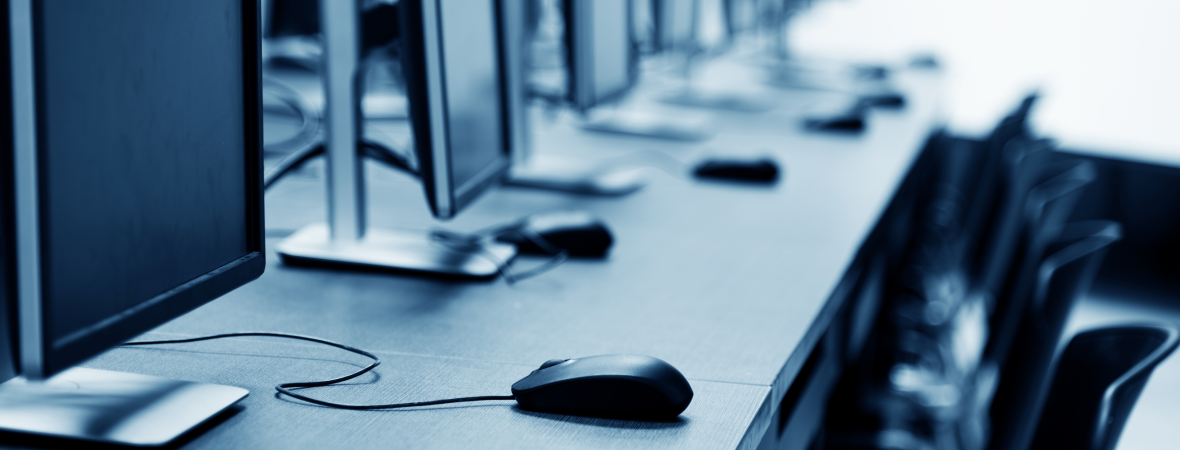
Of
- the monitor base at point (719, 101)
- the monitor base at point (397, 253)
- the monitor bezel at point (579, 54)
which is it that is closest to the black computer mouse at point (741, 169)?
the monitor bezel at point (579, 54)

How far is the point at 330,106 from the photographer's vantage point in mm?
1372

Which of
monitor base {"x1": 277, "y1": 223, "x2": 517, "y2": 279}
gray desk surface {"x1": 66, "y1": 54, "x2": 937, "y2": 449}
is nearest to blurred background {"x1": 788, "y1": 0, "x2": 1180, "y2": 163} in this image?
gray desk surface {"x1": 66, "y1": 54, "x2": 937, "y2": 449}

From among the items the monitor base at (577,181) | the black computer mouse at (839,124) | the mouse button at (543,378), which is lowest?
the mouse button at (543,378)

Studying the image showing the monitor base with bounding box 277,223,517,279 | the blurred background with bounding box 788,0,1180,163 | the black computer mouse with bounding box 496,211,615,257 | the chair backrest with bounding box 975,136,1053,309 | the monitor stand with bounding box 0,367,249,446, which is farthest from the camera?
the blurred background with bounding box 788,0,1180,163

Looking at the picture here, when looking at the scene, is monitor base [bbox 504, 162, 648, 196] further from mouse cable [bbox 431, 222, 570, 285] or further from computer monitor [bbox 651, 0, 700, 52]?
computer monitor [bbox 651, 0, 700, 52]

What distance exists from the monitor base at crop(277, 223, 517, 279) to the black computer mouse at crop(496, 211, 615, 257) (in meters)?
0.03

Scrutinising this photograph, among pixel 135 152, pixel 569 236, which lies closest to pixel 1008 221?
pixel 569 236

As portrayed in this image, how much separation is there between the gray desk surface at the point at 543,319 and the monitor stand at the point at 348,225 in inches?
0.9

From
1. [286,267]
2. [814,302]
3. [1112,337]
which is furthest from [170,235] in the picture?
[1112,337]

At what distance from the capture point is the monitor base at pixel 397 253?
1334mm

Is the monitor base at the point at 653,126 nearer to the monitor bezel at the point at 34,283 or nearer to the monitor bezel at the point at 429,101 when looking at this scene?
the monitor bezel at the point at 429,101

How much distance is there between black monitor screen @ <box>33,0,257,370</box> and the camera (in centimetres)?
72

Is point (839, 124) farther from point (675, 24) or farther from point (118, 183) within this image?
point (118, 183)

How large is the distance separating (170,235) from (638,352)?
46cm
